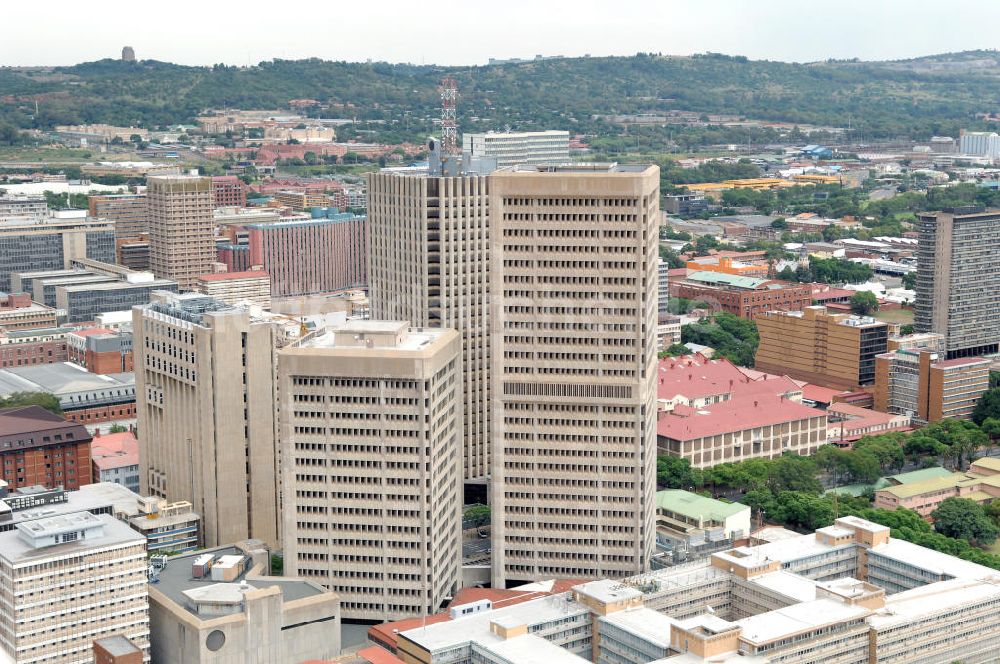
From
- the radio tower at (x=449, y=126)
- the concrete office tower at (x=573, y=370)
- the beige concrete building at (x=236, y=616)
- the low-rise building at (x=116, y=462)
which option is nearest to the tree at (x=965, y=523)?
the concrete office tower at (x=573, y=370)

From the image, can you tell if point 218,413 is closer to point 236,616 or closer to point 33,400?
point 236,616

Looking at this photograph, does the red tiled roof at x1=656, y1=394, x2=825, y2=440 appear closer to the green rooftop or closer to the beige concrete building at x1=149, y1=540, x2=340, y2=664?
the green rooftop

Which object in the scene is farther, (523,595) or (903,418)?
(903,418)

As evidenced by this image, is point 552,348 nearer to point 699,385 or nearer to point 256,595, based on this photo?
point 256,595

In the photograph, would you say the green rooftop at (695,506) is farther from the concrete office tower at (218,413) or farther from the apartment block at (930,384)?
the apartment block at (930,384)

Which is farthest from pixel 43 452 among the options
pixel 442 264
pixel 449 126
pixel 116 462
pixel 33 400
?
pixel 449 126

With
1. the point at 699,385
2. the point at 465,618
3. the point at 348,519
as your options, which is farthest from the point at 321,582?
the point at 699,385

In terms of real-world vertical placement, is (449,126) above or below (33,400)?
above
